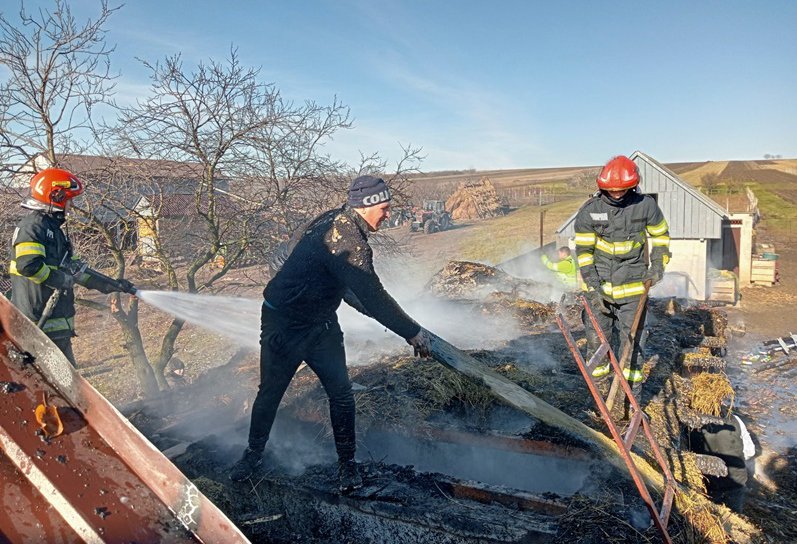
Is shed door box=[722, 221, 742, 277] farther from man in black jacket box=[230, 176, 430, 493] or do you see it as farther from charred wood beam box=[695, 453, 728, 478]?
man in black jacket box=[230, 176, 430, 493]

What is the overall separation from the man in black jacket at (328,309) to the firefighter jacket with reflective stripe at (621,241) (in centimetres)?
226

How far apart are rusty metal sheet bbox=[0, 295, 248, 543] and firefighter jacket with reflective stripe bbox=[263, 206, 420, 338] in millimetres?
1654

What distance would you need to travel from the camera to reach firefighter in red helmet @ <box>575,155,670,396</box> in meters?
4.61

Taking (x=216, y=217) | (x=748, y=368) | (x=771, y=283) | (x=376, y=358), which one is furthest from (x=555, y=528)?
(x=771, y=283)

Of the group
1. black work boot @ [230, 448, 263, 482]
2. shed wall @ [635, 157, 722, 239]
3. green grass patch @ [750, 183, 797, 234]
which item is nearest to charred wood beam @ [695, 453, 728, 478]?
black work boot @ [230, 448, 263, 482]

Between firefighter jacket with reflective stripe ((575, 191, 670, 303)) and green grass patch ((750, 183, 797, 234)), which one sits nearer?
firefighter jacket with reflective stripe ((575, 191, 670, 303))

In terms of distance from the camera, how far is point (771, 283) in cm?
1873

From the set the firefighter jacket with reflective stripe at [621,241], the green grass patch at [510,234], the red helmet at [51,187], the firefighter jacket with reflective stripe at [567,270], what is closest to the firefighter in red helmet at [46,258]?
the red helmet at [51,187]

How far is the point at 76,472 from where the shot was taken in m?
1.68

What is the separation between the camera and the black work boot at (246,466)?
3.73 metres

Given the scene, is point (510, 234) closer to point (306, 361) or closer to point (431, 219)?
point (431, 219)

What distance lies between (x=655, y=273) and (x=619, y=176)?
2.99ft

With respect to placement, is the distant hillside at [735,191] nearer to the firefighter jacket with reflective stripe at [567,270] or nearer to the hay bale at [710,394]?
the firefighter jacket with reflective stripe at [567,270]

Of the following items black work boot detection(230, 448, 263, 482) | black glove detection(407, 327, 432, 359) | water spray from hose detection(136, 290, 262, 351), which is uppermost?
black glove detection(407, 327, 432, 359)
